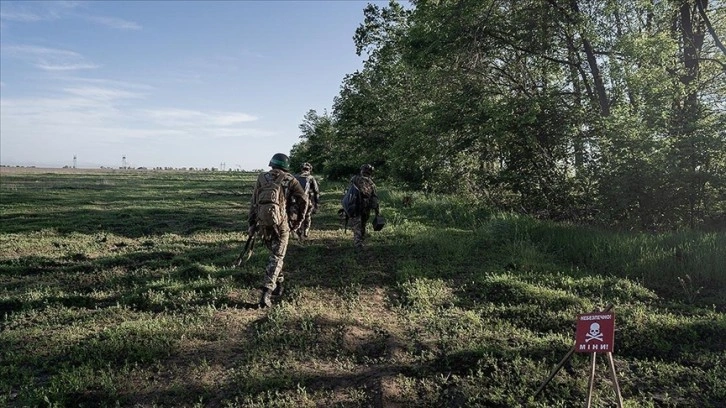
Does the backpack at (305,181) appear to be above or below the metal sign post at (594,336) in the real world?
above

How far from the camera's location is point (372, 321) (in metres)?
6.16

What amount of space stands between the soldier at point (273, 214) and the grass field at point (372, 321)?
18.0 inches

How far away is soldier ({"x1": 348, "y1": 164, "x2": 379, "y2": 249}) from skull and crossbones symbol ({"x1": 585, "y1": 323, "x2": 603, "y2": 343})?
689cm

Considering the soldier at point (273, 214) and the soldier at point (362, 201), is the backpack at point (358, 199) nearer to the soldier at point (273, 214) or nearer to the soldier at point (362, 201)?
the soldier at point (362, 201)

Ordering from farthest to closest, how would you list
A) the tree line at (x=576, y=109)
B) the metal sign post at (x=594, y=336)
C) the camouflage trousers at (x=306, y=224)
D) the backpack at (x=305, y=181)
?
the camouflage trousers at (x=306, y=224) → the backpack at (x=305, y=181) → the tree line at (x=576, y=109) → the metal sign post at (x=594, y=336)

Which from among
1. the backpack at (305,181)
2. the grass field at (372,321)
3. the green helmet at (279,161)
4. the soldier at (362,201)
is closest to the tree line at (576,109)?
the grass field at (372,321)

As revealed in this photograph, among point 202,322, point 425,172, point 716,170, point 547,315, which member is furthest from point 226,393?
point 425,172

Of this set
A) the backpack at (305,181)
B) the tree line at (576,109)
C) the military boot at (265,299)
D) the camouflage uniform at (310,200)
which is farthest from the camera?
the camouflage uniform at (310,200)

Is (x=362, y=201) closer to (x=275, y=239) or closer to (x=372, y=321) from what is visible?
(x=275, y=239)

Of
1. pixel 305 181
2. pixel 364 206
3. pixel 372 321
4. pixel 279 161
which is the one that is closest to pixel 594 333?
pixel 372 321

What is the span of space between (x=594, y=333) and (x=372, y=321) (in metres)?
3.06

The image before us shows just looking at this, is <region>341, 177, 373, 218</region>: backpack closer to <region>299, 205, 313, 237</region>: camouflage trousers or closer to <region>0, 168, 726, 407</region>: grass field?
<region>0, 168, 726, 407</region>: grass field

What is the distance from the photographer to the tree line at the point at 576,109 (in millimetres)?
9875

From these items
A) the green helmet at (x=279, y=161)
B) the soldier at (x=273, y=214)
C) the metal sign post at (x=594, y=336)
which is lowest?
the metal sign post at (x=594, y=336)
